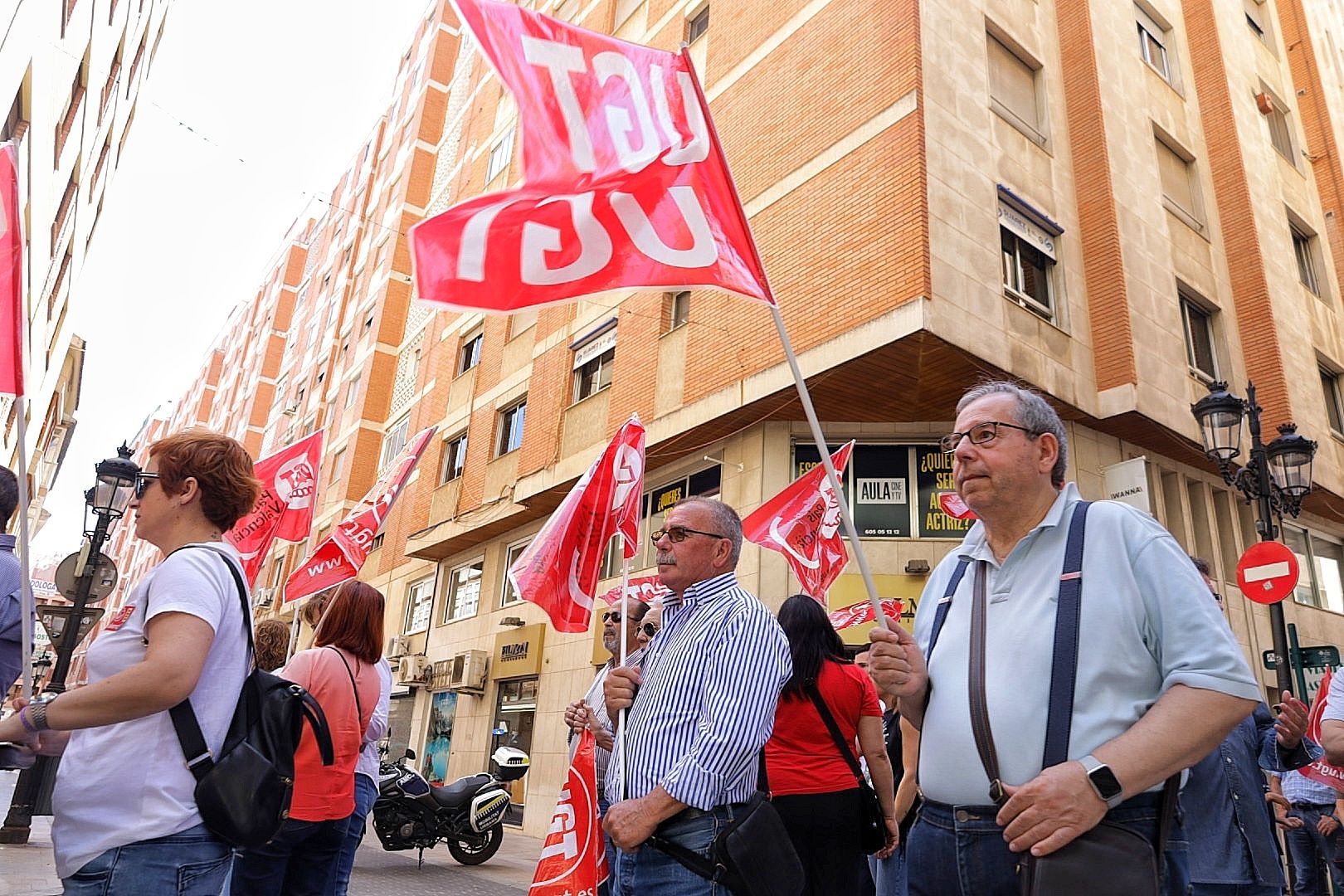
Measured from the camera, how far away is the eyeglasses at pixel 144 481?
260 cm

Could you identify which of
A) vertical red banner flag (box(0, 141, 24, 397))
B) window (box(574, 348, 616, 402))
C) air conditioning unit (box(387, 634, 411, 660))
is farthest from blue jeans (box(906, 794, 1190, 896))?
air conditioning unit (box(387, 634, 411, 660))

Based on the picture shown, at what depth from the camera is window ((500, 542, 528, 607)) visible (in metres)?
18.2

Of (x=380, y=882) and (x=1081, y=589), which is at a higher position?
(x=1081, y=589)

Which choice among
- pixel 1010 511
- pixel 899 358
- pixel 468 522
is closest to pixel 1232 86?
pixel 899 358

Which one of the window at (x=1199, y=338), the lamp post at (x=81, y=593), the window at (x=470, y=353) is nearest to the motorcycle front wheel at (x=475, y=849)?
the lamp post at (x=81, y=593)

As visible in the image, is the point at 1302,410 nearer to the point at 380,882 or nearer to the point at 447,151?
the point at 380,882

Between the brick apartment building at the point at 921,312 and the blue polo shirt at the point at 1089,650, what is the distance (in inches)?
364

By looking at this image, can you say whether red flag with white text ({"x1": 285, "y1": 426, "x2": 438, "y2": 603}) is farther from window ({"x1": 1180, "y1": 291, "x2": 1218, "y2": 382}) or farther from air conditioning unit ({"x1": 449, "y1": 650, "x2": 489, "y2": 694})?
window ({"x1": 1180, "y1": 291, "x2": 1218, "y2": 382})

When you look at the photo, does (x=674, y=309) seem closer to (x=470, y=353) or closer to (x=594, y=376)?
(x=594, y=376)

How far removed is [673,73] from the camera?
3.81 meters

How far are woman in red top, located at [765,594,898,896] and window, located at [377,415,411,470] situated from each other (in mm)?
23356

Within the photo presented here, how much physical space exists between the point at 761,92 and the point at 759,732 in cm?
1440

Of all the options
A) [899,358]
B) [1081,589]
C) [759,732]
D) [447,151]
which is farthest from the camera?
[447,151]

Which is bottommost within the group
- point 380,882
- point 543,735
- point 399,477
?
point 380,882
